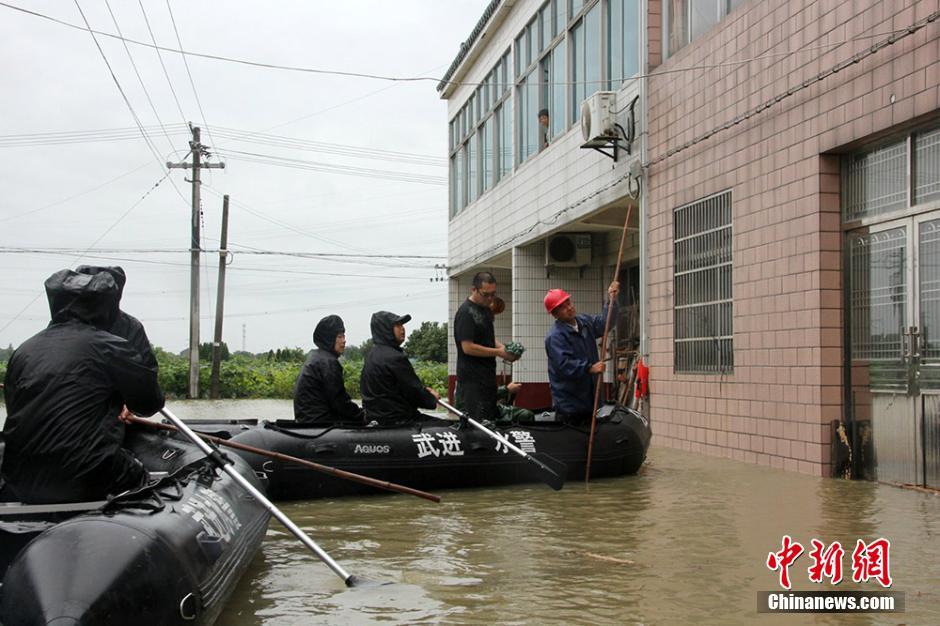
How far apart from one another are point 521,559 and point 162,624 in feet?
8.21

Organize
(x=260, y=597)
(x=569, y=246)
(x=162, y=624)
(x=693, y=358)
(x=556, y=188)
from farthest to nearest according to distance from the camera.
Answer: (x=569, y=246) → (x=556, y=188) → (x=693, y=358) → (x=260, y=597) → (x=162, y=624)

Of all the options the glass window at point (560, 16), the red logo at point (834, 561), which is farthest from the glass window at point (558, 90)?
the red logo at point (834, 561)

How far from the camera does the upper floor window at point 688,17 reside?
10.8 metres

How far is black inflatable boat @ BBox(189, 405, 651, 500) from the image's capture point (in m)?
8.05

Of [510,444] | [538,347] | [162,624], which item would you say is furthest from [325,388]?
[538,347]

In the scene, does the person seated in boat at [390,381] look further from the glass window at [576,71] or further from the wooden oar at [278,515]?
the glass window at [576,71]

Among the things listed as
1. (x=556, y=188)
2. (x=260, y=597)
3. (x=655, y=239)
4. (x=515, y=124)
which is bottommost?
(x=260, y=597)

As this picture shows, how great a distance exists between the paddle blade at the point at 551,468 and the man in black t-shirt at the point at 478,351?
692mm

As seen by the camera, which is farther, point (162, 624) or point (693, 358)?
→ point (693, 358)

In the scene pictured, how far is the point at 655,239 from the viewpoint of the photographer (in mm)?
12203

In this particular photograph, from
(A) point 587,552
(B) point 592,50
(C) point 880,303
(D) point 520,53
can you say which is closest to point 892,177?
(C) point 880,303

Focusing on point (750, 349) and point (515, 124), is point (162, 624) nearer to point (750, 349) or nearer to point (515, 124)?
point (750, 349)

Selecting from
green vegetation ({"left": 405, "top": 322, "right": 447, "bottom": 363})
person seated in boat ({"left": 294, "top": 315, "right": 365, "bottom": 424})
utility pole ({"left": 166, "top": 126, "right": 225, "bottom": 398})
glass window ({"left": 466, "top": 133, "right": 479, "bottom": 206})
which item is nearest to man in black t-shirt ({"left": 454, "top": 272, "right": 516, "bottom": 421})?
person seated in boat ({"left": 294, "top": 315, "right": 365, "bottom": 424})

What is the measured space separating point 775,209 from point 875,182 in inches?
46.2
